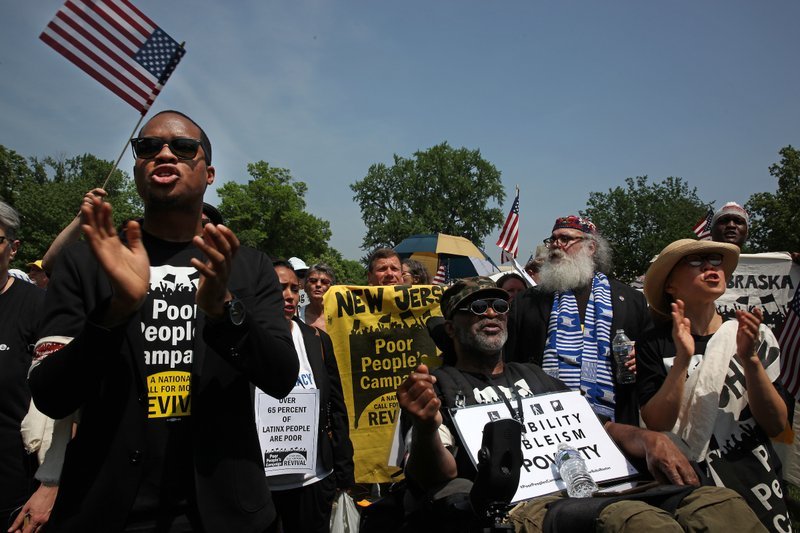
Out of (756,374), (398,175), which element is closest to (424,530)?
(756,374)

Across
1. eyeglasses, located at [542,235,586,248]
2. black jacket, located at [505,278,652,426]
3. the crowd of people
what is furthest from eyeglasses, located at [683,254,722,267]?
eyeglasses, located at [542,235,586,248]

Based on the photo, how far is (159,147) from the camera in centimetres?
187

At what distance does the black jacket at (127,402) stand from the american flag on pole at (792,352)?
417 cm

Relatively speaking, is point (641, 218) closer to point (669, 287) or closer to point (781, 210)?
point (781, 210)

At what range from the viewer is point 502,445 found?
1612 mm

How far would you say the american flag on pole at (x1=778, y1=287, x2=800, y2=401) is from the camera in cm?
416

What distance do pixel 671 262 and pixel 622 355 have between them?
79cm

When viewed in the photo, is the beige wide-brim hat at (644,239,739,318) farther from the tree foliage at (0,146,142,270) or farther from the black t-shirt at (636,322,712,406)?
the tree foliage at (0,146,142,270)

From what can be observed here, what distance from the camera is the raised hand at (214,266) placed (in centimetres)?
141

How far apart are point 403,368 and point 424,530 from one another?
281 centimetres

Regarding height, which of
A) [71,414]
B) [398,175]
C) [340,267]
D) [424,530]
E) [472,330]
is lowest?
[424,530]

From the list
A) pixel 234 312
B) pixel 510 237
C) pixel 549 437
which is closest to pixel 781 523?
pixel 549 437

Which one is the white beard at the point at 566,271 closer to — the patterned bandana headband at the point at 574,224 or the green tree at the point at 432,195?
the patterned bandana headband at the point at 574,224

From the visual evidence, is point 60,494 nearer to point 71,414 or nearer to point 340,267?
point 71,414
